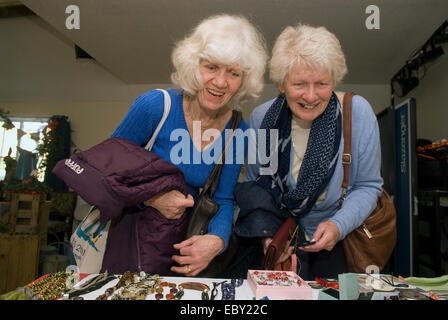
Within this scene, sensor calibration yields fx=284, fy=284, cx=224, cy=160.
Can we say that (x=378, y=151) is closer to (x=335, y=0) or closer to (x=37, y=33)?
(x=335, y=0)

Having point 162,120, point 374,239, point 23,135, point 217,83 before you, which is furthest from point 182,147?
point 374,239

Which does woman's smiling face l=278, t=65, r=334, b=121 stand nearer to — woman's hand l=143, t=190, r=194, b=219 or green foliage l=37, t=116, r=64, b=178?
woman's hand l=143, t=190, r=194, b=219

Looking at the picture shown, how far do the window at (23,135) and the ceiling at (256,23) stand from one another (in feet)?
1.00

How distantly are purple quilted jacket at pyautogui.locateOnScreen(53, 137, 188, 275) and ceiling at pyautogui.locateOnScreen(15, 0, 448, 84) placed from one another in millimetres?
321

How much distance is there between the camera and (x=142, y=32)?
935 mm

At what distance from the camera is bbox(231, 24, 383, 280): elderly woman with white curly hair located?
0.90 metres

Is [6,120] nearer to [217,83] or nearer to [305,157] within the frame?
[217,83]

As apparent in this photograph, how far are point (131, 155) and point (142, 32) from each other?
0.43 meters

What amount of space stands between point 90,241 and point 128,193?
0.84 feet

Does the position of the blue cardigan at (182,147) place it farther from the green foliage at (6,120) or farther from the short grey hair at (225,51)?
the green foliage at (6,120)

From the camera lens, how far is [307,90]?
2.93 feet

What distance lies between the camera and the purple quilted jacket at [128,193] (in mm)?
768

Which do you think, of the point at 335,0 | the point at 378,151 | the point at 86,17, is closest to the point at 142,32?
the point at 86,17

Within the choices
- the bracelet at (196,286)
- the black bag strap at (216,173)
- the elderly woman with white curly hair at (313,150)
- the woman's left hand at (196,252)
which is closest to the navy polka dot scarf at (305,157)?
the elderly woman with white curly hair at (313,150)
